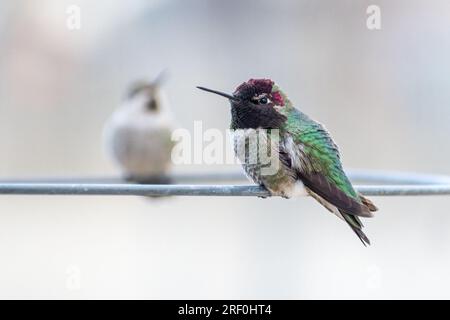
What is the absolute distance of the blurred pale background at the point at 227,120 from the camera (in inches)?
220

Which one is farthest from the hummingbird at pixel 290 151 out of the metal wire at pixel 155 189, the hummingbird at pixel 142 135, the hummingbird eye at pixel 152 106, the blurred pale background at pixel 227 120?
the blurred pale background at pixel 227 120

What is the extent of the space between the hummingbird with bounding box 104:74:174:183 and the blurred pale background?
623 millimetres

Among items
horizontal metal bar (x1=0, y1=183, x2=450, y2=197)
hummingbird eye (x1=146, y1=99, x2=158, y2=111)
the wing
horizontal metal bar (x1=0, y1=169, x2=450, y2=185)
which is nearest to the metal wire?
horizontal metal bar (x1=0, y1=183, x2=450, y2=197)

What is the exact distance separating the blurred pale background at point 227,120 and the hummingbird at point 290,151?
9.27 feet

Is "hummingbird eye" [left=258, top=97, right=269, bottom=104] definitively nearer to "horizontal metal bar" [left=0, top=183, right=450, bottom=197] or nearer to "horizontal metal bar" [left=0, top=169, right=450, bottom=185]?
"horizontal metal bar" [left=0, top=169, right=450, bottom=185]

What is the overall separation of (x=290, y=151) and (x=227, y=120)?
3272 millimetres

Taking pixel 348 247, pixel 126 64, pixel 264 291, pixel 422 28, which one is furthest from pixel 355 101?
pixel 126 64

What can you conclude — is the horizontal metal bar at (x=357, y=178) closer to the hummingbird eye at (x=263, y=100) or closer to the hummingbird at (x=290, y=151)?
the hummingbird at (x=290, y=151)

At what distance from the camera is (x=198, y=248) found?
20.1ft

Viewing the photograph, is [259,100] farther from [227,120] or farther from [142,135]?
[227,120]

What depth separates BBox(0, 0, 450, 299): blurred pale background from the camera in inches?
220

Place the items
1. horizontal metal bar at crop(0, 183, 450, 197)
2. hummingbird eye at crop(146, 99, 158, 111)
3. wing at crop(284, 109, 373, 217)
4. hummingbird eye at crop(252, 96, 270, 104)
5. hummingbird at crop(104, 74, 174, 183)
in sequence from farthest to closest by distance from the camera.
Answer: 1. hummingbird eye at crop(146, 99, 158, 111)
2. hummingbird at crop(104, 74, 174, 183)
3. hummingbird eye at crop(252, 96, 270, 104)
4. wing at crop(284, 109, 373, 217)
5. horizontal metal bar at crop(0, 183, 450, 197)

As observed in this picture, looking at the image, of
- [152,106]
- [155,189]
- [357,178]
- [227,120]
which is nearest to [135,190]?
[155,189]

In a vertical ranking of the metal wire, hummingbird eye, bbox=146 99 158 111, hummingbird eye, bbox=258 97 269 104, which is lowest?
the metal wire
